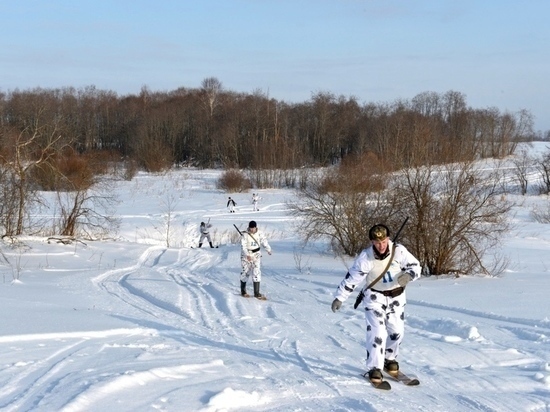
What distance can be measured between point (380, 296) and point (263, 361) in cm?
178

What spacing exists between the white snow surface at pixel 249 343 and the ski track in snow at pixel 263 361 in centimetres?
2

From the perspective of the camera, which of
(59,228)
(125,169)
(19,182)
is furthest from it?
(125,169)

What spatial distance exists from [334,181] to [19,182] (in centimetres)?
1242

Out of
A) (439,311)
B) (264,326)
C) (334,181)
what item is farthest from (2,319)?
(334,181)

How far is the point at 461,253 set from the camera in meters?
18.3

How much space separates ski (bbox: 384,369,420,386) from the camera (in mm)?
7020

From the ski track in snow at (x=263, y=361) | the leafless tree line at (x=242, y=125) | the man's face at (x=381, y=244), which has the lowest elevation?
the ski track in snow at (x=263, y=361)

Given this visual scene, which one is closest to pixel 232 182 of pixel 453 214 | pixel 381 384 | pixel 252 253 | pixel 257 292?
pixel 453 214

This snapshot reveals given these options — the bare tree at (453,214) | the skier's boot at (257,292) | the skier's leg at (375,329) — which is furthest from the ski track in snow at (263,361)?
the bare tree at (453,214)

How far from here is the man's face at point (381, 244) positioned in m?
7.21

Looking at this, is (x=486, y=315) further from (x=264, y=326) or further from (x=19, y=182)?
(x=19, y=182)

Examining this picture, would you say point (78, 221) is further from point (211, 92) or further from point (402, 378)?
point (211, 92)

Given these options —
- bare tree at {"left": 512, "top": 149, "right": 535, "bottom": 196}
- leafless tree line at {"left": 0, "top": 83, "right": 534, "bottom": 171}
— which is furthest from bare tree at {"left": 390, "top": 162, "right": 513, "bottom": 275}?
leafless tree line at {"left": 0, "top": 83, "right": 534, "bottom": 171}

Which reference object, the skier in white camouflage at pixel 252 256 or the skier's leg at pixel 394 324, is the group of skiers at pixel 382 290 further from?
the skier in white camouflage at pixel 252 256
